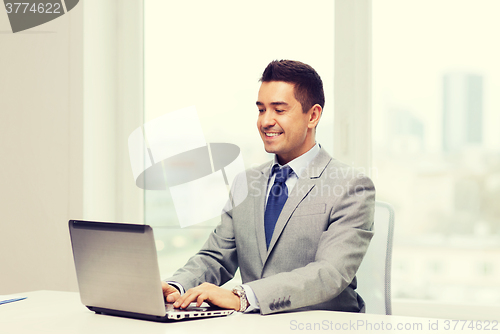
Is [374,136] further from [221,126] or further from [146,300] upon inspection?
[146,300]

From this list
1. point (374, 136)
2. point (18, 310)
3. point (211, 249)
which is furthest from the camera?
point (374, 136)

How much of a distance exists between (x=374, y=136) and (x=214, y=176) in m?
0.87

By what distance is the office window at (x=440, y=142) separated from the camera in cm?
212

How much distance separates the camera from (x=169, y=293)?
1196 mm

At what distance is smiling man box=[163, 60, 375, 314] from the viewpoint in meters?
1.14

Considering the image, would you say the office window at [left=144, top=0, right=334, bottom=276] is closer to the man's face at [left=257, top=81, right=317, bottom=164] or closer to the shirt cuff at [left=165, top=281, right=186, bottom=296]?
the man's face at [left=257, top=81, right=317, bottom=164]

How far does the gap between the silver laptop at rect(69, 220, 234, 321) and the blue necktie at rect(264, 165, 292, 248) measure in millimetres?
406


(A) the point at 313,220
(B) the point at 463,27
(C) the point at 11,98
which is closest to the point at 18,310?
(A) the point at 313,220

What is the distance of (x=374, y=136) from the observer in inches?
88.6

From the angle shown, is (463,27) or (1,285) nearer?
(463,27)

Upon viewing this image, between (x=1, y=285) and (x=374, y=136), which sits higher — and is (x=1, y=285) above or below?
below

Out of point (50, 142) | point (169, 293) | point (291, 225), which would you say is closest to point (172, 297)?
point (169, 293)

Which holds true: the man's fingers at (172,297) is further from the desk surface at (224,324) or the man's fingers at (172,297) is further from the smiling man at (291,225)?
the desk surface at (224,324)

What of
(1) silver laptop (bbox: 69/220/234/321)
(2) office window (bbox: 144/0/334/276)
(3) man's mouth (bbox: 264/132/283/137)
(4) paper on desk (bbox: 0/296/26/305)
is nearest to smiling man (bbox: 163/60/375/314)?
(3) man's mouth (bbox: 264/132/283/137)
